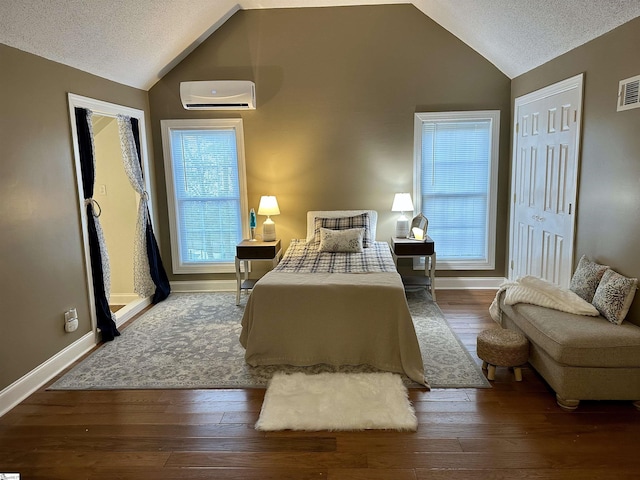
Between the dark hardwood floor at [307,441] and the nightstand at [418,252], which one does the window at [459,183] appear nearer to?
the nightstand at [418,252]

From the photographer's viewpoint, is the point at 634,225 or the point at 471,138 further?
the point at 471,138

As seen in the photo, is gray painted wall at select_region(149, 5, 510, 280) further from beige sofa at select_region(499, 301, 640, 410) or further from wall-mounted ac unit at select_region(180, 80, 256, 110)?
beige sofa at select_region(499, 301, 640, 410)

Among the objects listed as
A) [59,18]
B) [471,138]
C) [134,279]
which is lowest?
[134,279]

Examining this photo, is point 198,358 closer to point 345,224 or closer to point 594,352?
point 345,224

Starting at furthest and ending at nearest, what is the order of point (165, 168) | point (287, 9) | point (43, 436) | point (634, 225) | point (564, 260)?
point (165, 168) → point (287, 9) → point (564, 260) → point (634, 225) → point (43, 436)

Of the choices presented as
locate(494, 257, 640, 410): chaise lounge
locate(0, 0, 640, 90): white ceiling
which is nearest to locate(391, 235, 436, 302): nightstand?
locate(494, 257, 640, 410): chaise lounge

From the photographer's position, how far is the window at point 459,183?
4891 millimetres

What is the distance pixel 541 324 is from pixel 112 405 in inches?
111

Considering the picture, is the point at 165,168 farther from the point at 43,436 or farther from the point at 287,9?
the point at 43,436

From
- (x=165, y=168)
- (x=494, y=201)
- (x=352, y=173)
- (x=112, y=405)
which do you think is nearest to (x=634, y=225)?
(x=494, y=201)

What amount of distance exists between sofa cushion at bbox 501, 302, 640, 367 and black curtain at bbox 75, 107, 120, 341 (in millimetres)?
3520

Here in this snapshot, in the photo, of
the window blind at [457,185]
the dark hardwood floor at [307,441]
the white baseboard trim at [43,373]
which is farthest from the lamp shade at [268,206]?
the dark hardwood floor at [307,441]

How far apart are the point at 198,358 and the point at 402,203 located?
8.81 ft

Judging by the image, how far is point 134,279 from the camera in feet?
15.6
